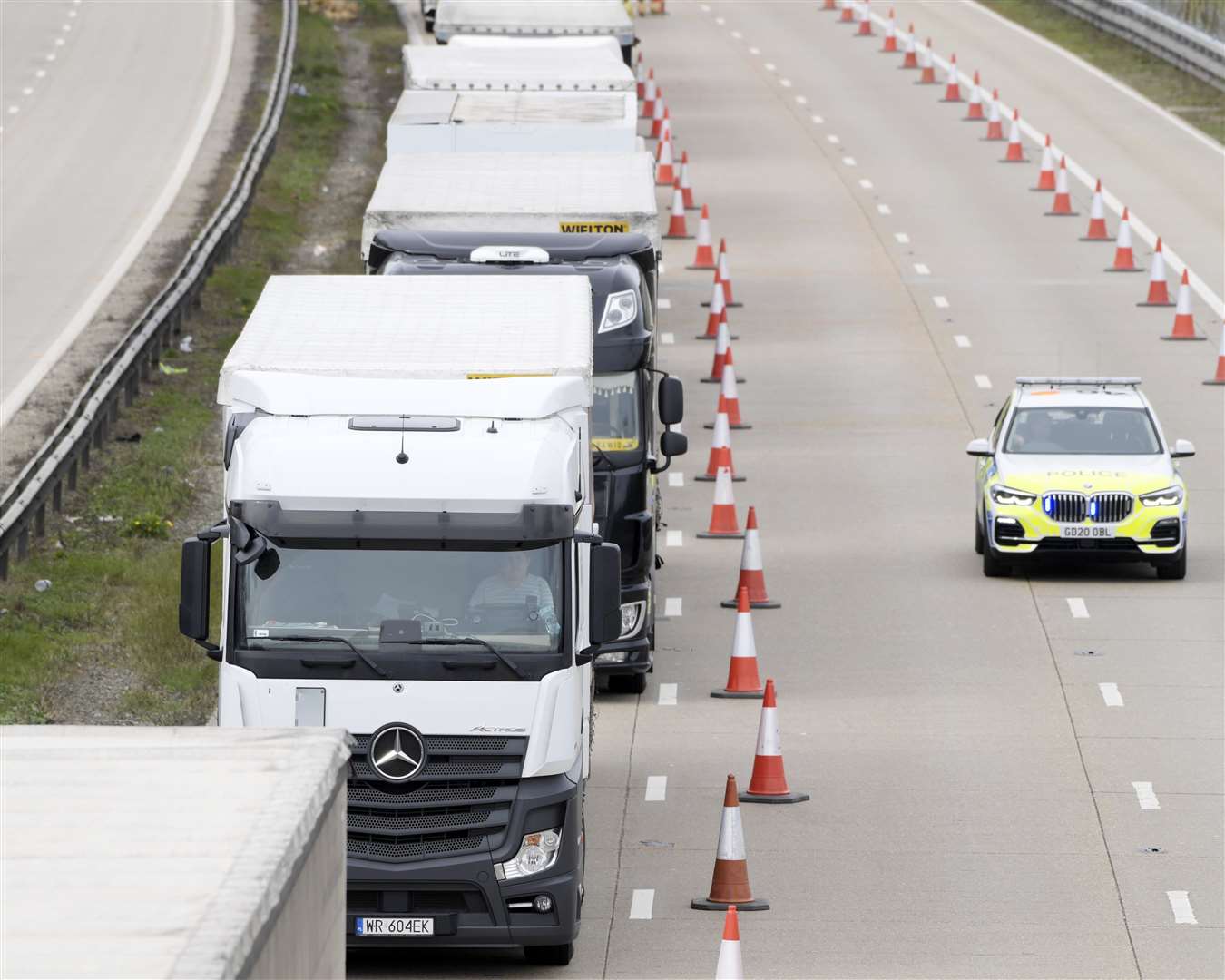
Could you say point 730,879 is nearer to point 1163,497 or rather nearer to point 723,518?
point 1163,497

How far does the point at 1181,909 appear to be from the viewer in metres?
14.7

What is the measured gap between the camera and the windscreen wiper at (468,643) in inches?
512

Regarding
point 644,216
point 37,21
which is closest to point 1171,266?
point 644,216

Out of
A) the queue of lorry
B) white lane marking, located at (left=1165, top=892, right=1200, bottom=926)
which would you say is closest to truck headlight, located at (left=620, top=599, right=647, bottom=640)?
the queue of lorry

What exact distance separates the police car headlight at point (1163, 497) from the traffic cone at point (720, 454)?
4.05 metres

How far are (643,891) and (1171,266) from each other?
25.7 m

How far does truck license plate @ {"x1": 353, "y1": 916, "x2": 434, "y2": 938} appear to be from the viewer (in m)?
13.2

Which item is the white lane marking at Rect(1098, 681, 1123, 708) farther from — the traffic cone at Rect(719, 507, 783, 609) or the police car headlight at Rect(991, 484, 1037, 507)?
the police car headlight at Rect(991, 484, 1037, 507)

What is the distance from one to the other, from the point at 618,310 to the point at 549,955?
6906 mm

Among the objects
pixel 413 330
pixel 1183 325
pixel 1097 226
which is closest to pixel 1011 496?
pixel 413 330

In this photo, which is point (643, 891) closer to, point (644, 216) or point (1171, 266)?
point (644, 216)

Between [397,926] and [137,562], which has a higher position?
[397,926]

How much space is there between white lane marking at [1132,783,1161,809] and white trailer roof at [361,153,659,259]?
295 inches

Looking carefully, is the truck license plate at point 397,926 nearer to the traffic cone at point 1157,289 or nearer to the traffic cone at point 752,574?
the traffic cone at point 752,574
